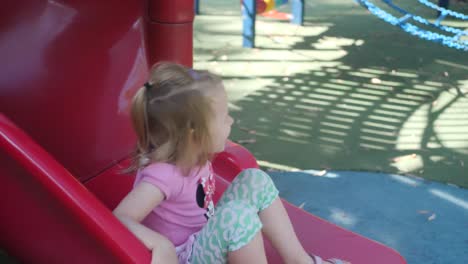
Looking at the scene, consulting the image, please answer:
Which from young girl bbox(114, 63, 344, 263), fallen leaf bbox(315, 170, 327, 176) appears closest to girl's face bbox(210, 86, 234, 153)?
young girl bbox(114, 63, 344, 263)

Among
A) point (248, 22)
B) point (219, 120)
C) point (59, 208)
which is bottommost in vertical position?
point (248, 22)

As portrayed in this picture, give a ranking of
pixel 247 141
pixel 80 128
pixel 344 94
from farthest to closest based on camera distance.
A: 1. pixel 344 94
2. pixel 247 141
3. pixel 80 128

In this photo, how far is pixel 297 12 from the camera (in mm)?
5973

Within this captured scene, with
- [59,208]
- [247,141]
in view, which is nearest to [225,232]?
[59,208]

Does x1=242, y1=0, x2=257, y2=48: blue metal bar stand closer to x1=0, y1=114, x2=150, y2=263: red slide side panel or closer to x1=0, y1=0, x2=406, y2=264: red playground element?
x1=0, y1=0, x2=406, y2=264: red playground element

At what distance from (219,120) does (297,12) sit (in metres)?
4.56

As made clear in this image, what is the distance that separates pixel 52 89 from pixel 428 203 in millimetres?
1614

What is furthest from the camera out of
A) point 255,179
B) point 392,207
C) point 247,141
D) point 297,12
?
point 297,12

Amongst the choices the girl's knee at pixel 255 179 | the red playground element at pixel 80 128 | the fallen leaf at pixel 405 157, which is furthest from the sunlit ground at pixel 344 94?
the girl's knee at pixel 255 179

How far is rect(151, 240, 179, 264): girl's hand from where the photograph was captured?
1439 millimetres

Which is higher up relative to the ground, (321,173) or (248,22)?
(248,22)

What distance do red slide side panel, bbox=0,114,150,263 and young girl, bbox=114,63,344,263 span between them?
0.07 meters

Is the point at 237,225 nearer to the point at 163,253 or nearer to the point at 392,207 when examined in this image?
the point at 163,253

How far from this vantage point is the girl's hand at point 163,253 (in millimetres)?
1439
